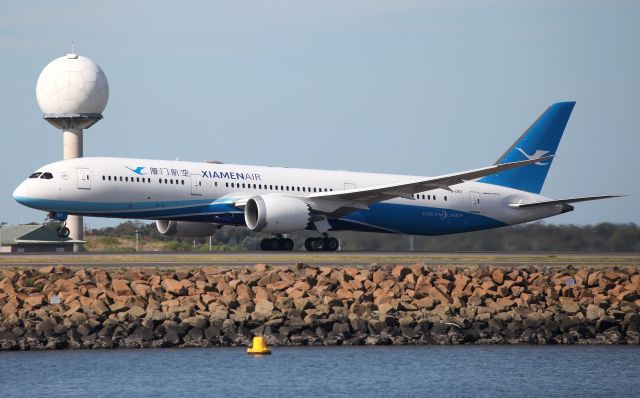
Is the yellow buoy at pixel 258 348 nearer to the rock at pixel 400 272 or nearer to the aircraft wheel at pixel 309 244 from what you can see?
the rock at pixel 400 272

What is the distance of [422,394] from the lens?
27.8m

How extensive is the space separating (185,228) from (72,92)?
22.6m

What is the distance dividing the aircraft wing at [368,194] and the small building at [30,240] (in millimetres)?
20342

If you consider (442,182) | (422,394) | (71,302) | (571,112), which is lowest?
(422,394)

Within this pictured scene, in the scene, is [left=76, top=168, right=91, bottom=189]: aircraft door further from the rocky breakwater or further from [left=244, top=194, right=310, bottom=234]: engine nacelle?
the rocky breakwater

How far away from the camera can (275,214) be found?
168 ft

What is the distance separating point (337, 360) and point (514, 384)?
4.57 meters

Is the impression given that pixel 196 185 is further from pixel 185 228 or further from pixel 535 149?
pixel 535 149

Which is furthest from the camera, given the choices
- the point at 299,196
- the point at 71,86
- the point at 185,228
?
the point at 71,86

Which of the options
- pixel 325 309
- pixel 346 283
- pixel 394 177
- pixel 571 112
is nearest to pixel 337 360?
pixel 325 309

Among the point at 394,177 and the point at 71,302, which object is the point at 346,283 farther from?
the point at 394,177

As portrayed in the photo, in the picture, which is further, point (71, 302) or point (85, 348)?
point (71, 302)

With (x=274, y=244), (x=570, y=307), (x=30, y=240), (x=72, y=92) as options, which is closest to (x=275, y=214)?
(x=274, y=244)

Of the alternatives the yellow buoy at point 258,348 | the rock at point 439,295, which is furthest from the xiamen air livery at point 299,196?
the yellow buoy at point 258,348
